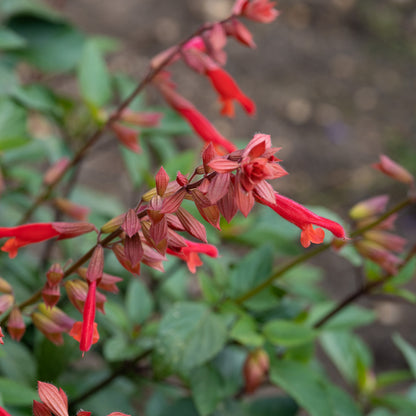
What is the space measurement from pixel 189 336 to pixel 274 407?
329 millimetres

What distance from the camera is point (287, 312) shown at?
4.20 ft

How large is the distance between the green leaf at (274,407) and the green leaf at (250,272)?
11.5 inches

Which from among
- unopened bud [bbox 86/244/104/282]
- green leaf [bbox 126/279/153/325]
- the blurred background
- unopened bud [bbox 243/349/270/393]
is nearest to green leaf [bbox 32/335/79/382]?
green leaf [bbox 126/279/153/325]

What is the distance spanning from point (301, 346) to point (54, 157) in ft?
2.94

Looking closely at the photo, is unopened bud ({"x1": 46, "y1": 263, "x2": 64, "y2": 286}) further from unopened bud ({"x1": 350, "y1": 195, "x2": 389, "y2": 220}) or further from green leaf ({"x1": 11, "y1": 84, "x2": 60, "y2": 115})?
green leaf ({"x1": 11, "y1": 84, "x2": 60, "y2": 115})

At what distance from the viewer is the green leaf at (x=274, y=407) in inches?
49.2

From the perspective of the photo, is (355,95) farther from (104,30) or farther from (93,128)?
(93,128)

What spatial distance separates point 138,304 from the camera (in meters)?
1.32

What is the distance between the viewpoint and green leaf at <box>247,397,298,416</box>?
4.10ft

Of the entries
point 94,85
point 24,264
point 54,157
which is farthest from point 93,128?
point 24,264

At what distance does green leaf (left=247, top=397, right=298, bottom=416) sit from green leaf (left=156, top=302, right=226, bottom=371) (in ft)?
0.92

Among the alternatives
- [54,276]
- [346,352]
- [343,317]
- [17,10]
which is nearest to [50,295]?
[54,276]

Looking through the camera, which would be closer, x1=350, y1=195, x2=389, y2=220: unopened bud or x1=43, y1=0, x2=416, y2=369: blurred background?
x1=350, y1=195, x2=389, y2=220: unopened bud

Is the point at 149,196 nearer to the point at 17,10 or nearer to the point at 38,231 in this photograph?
the point at 38,231
